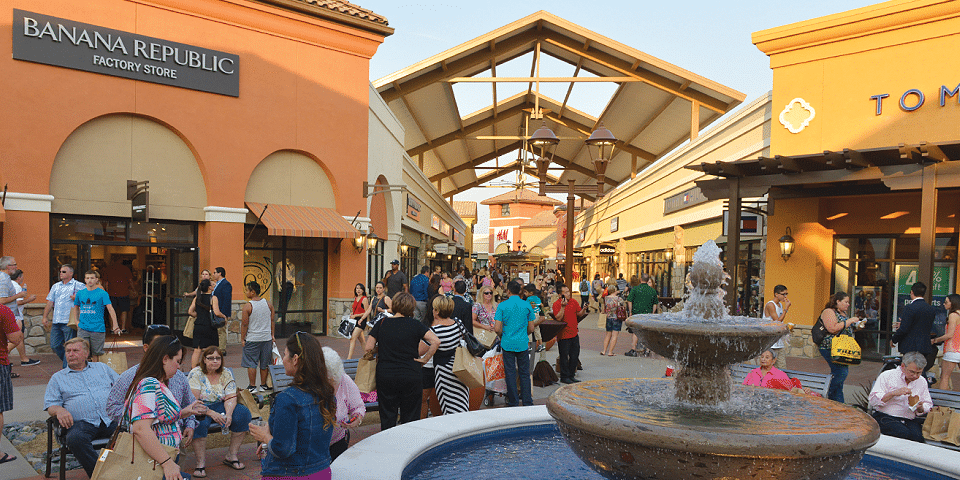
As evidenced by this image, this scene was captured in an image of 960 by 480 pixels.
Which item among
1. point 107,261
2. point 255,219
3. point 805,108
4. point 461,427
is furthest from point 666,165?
point 461,427

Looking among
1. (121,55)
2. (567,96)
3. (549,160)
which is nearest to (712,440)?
(121,55)

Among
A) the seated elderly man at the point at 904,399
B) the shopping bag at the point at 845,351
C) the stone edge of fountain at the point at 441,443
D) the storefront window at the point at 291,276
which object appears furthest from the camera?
the storefront window at the point at 291,276

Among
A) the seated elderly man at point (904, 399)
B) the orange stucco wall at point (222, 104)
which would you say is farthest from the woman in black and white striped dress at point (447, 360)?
the orange stucco wall at point (222, 104)

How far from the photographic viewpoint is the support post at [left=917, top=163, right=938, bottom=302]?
10.6 m

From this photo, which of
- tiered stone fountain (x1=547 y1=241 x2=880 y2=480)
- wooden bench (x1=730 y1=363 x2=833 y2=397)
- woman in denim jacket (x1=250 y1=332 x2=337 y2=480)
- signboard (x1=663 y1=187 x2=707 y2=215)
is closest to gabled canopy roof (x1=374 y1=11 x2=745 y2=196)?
signboard (x1=663 y1=187 x2=707 y2=215)

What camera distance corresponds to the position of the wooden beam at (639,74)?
22.5 m

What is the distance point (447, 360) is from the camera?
22.1 feet

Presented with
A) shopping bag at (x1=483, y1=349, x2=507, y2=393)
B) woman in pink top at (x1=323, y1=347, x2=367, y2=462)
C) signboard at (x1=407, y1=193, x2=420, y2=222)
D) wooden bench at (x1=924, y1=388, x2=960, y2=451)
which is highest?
signboard at (x1=407, y1=193, x2=420, y2=222)

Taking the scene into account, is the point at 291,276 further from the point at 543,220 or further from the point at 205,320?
the point at 543,220

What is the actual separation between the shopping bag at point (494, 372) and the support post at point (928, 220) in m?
7.18

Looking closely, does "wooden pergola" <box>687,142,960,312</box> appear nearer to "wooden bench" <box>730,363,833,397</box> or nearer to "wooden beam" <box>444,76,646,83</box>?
"wooden bench" <box>730,363,833,397</box>

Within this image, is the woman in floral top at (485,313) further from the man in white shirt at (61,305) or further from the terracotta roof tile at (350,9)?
the terracotta roof tile at (350,9)

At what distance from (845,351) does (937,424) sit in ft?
5.05

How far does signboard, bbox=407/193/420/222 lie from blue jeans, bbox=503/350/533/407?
640 inches
